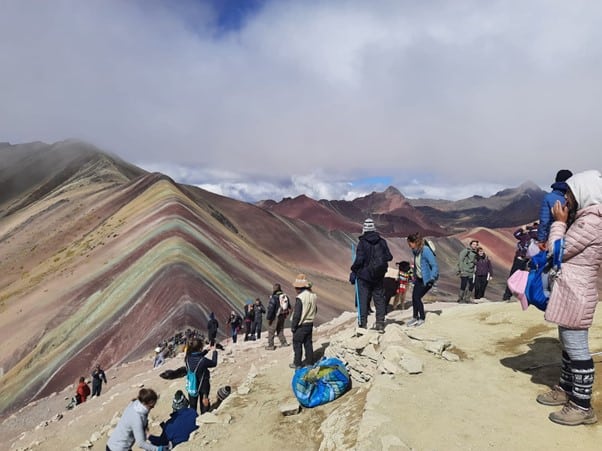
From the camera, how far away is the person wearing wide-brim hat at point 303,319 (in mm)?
7484

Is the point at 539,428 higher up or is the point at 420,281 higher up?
the point at 420,281

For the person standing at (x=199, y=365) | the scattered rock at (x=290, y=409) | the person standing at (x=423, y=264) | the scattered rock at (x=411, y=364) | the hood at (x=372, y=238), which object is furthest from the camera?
the person standing at (x=423, y=264)

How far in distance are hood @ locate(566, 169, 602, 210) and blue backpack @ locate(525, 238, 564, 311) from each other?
15.6 inches

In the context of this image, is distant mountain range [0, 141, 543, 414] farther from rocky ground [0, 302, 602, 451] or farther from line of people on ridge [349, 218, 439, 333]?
line of people on ridge [349, 218, 439, 333]

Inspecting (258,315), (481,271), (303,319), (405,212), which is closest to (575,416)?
(303,319)

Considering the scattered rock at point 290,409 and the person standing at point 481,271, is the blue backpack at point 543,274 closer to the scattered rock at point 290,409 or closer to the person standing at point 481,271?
the scattered rock at point 290,409

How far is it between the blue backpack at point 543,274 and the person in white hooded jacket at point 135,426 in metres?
4.31

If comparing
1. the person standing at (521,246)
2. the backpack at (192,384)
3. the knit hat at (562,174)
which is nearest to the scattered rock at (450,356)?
the knit hat at (562,174)

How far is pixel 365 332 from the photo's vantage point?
23.7ft

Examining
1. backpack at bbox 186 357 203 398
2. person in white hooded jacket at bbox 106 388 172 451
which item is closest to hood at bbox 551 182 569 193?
person in white hooded jacket at bbox 106 388 172 451

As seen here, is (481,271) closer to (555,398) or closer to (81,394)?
(555,398)

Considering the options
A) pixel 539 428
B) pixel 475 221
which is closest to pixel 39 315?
pixel 539 428

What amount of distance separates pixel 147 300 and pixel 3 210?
7440 centimetres

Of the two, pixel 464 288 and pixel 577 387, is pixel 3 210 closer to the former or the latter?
pixel 464 288
